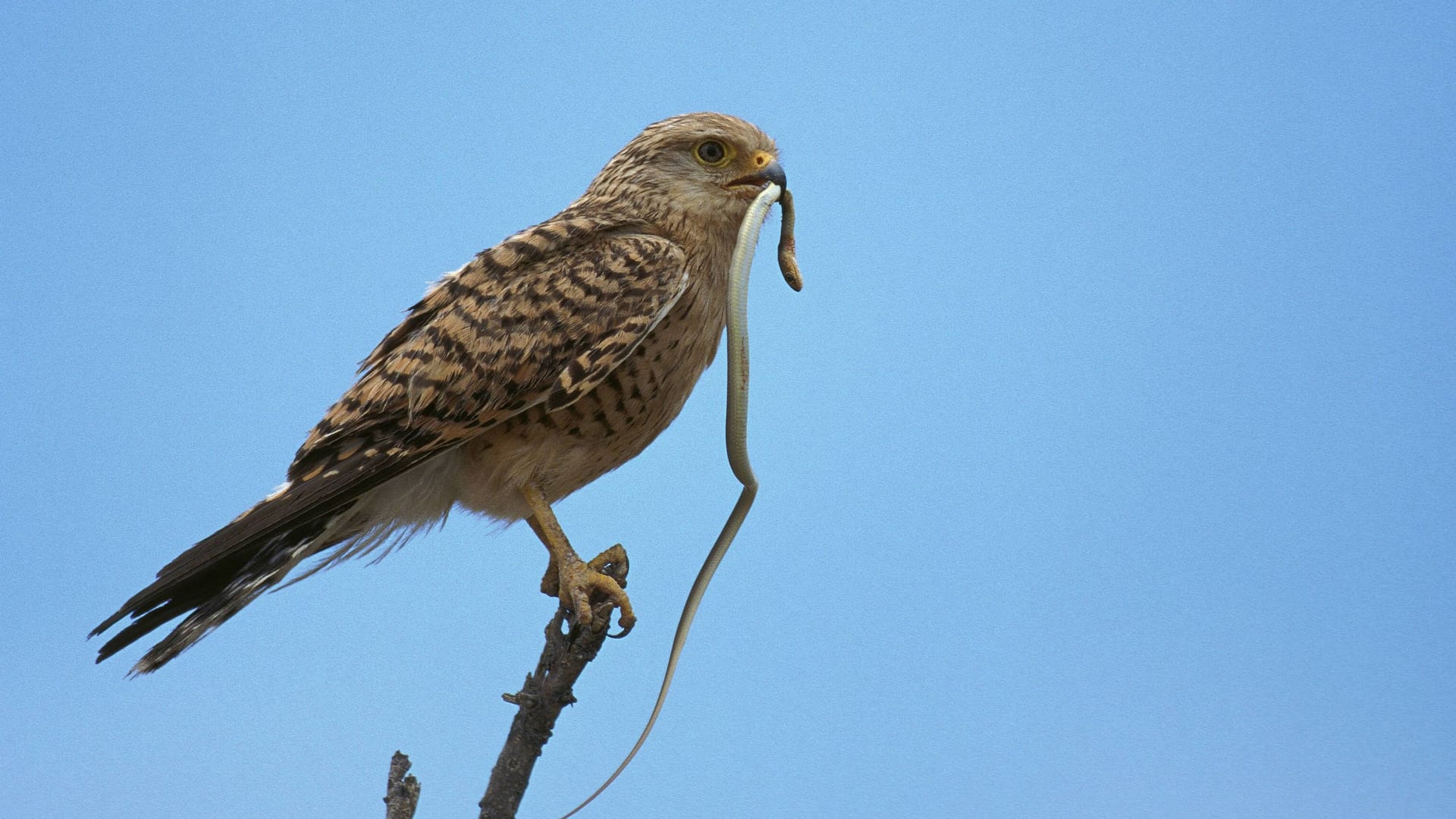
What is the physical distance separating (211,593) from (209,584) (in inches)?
1.2

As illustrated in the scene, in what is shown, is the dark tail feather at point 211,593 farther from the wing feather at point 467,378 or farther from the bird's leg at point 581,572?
the bird's leg at point 581,572

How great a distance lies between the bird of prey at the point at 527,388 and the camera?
3020mm

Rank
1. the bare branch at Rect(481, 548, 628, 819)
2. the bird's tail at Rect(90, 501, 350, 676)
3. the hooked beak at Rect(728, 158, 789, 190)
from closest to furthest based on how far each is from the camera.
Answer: the bird's tail at Rect(90, 501, 350, 676) → the bare branch at Rect(481, 548, 628, 819) → the hooked beak at Rect(728, 158, 789, 190)

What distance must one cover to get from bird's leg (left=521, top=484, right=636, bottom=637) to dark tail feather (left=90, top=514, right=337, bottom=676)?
48 centimetres

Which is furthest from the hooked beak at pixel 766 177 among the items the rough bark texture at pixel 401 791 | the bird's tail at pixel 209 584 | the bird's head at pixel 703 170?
the rough bark texture at pixel 401 791

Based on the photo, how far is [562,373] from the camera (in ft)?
10.0

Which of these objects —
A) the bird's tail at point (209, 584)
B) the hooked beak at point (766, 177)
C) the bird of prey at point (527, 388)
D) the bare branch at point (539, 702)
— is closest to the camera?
the bird's tail at point (209, 584)

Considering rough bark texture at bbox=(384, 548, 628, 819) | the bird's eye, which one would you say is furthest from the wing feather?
rough bark texture at bbox=(384, 548, 628, 819)

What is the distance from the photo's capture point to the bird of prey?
119 inches

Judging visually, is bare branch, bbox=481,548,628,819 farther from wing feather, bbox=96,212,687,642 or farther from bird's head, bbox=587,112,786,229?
bird's head, bbox=587,112,786,229

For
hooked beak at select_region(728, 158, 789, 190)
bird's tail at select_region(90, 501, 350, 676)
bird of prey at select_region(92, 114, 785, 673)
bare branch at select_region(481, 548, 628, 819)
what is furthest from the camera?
hooked beak at select_region(728, 158, 789, 190)

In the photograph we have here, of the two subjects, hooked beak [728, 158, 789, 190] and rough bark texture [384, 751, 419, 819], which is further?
hooked beak [728, 158, 789, 190]

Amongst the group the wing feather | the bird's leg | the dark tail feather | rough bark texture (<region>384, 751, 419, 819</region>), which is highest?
the wing feather

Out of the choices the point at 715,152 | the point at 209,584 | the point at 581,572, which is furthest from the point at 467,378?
the point at 715,152
